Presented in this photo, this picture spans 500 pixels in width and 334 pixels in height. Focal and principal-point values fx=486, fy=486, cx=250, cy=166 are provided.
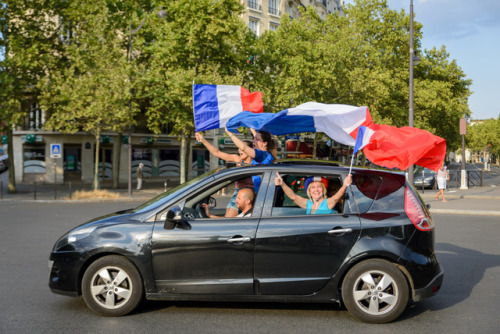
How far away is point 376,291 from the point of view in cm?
478

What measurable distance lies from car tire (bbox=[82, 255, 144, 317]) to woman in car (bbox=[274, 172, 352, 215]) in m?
1.73

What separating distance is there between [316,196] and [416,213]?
40.4 inches

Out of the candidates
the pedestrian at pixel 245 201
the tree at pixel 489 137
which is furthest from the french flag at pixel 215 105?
the tree at pixel 489 137

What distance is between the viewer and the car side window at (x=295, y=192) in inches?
197

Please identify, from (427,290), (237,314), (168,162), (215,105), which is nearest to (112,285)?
(237,314)

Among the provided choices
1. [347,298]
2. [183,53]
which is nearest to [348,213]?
[347,298]

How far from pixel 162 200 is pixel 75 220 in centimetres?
958

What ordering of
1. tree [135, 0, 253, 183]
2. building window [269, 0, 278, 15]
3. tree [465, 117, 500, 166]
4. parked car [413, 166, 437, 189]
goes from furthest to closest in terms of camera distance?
tree [465, 117, 500, 166] → building window [269, 0, 278, 15] → parked car [413, 166, 437, 189] → tree [135, 0, 253, 183]

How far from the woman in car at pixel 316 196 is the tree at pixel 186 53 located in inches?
797

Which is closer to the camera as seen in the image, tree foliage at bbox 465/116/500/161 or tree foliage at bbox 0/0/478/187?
tree foliage at bbox 0/0/478/187

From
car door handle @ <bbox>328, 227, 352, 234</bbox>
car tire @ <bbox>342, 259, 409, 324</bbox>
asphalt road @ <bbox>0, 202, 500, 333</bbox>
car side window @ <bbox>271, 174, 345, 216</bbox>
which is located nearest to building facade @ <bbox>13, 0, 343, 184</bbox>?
asphalt road @ <bbox>0, 202, 500, 333</bbox>

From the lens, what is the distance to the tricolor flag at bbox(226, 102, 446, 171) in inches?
211

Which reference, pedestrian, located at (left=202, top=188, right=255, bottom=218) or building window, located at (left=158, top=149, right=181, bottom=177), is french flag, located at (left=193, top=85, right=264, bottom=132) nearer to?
pedestrian, located at (left=202, top=188, right=255, bottom=218)

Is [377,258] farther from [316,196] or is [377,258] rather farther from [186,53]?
[186,53]
